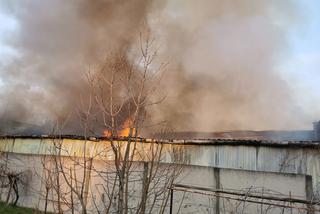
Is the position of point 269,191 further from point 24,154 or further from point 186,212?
point 24,154

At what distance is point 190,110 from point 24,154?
10.6 metres

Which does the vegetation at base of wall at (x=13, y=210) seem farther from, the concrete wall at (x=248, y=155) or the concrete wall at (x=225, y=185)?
the concrete wall at (x=248, y=155)

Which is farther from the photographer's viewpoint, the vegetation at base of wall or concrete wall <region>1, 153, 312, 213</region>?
the vegetation at base of wall

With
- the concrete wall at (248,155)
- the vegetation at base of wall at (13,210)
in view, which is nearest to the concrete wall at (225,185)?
the concrete wall at (248,155)

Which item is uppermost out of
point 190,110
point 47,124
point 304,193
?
point 190,110

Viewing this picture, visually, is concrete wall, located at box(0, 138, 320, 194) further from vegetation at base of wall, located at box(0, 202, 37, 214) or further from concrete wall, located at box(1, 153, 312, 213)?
vegetation at base of wall, located at box(0, 202, 37, 214)

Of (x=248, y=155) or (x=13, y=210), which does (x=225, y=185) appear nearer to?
(x=248, y=155)

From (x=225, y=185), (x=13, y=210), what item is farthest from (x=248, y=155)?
(x=13, y=210)

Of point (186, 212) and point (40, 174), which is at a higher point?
point (40, 174)

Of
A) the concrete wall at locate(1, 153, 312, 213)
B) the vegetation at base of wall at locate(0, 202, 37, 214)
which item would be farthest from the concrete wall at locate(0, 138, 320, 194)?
the vegetation at base of wall at locate(0, 202, 37, 214)

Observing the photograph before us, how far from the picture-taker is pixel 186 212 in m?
7.92

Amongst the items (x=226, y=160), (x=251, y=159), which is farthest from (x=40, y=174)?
(x=251, y=159)

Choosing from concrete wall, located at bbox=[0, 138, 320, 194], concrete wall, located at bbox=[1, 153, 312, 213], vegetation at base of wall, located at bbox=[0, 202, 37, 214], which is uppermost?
concrete wall, located at bbox=[0, 138, 320, 194]

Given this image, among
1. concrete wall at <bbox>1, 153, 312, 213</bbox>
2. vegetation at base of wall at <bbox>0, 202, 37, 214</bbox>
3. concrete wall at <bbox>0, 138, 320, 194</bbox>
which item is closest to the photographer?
concrete wall at <bbox>0, 138, 320, 194</bbox>
